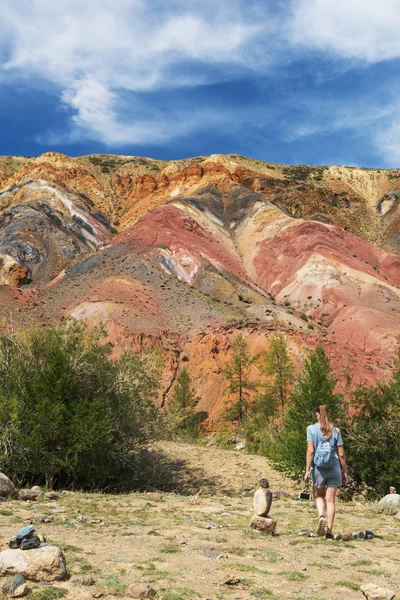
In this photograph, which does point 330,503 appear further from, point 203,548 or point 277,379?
point 277,379

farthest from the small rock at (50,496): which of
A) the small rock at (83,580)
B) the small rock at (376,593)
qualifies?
the small rock at (376,593)

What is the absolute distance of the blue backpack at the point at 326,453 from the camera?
8352 mm

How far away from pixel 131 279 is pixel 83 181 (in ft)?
255

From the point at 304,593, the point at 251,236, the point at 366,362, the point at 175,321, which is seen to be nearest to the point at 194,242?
the point at 251,236

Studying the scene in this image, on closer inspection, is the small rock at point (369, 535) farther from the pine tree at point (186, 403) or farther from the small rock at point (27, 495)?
the pine tree at point (186, 403)

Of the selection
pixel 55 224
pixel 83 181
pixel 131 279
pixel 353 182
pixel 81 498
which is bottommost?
pixel 81 498

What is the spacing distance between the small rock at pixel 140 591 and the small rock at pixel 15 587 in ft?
3.31

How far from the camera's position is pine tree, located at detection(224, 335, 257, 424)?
3544 centimetres

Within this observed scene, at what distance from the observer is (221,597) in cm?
525

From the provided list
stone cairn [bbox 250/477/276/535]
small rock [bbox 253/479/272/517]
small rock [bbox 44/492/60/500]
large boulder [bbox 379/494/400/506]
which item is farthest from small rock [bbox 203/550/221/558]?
large boulder [bbox 379/494/400/506]

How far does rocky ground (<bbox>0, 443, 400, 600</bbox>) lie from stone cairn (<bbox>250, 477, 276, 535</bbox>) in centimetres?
18

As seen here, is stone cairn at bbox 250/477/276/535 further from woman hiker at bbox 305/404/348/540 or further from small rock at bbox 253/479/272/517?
woman hiker at bbox 305/404/348/540

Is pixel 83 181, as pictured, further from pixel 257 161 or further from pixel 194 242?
pixel 194 242

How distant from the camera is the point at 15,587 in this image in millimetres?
4984
